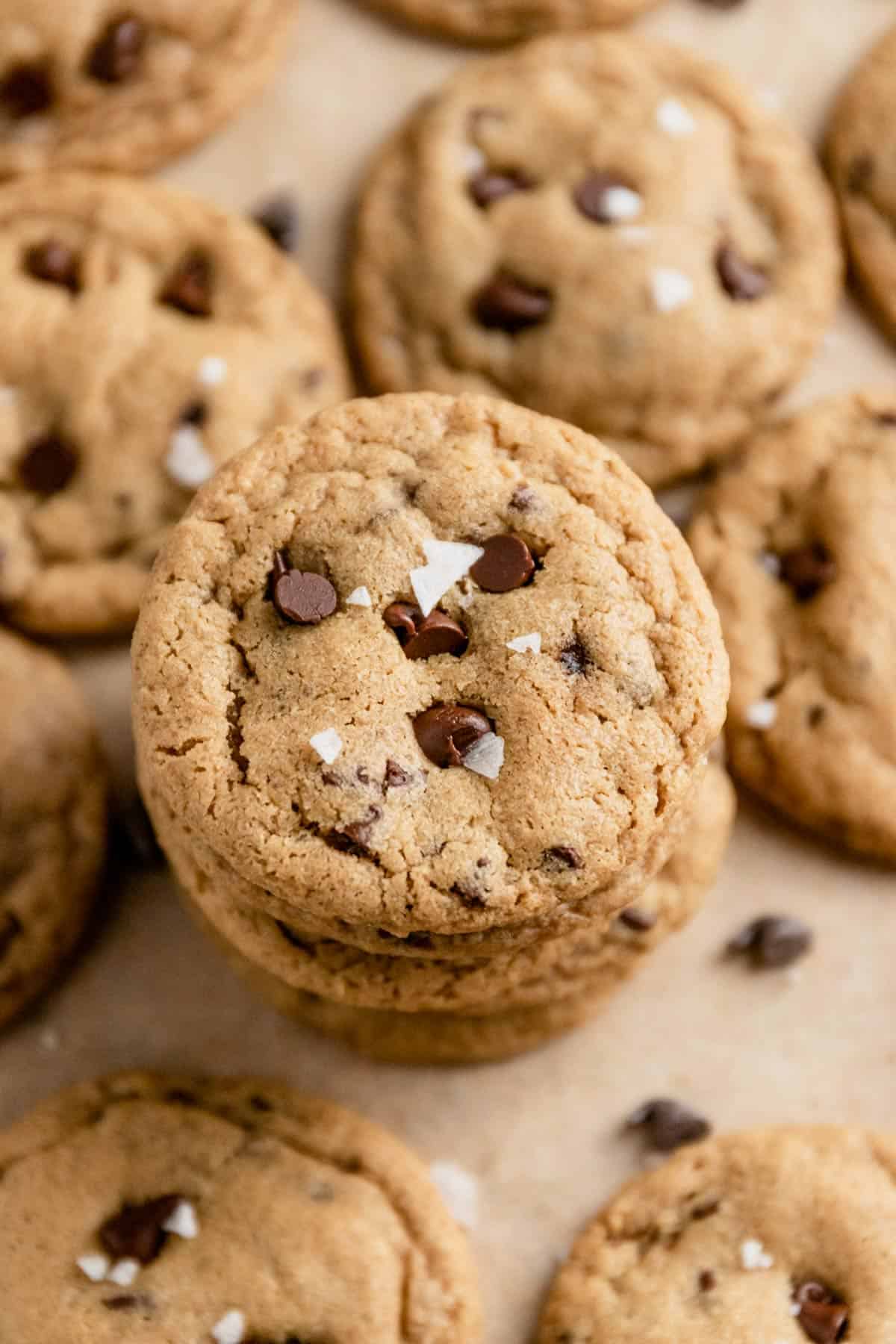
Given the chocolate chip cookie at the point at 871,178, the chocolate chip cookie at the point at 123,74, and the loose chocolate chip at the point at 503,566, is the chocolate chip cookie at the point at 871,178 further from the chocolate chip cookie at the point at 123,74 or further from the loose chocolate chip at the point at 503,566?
the loose chocolate chip at the point at 503,566

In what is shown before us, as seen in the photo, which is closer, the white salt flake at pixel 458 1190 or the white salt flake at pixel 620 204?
the white salt flake at pixel 458 1190

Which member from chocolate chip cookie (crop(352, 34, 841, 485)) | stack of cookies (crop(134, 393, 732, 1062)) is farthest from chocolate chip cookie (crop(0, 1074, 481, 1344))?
chocolate chip cookie (crop(352, 34, 841, 485))

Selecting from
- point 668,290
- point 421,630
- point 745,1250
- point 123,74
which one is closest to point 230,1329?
point 745,1250

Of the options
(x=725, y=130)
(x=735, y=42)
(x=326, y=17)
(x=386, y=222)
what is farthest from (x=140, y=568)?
(x=735, y=42)

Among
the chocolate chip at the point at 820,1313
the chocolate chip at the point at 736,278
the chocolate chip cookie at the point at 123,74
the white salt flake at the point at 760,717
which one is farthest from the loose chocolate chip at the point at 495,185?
the chocolate chip at the point at 820,1313

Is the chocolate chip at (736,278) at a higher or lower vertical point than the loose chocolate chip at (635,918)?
higher

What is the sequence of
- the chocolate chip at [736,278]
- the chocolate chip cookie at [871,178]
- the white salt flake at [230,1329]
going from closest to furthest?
the white salt flake at [230,1329]
the chocolate chip at [736,278]
the chocolate chip cookie at [871,178]

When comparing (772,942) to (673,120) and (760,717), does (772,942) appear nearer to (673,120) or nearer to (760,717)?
(760,717)
